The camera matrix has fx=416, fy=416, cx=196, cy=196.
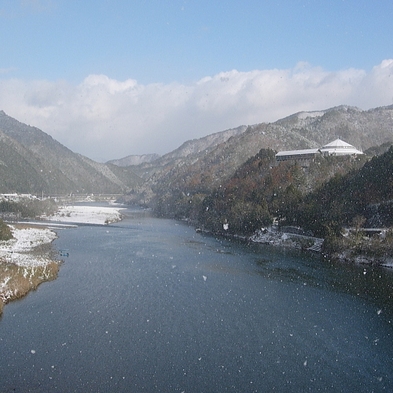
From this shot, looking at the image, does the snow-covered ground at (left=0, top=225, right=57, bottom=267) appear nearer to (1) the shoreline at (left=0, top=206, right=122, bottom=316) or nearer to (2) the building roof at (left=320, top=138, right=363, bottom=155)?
(1) the shoreline at (left=0, top=206, right=122, bottom=316)

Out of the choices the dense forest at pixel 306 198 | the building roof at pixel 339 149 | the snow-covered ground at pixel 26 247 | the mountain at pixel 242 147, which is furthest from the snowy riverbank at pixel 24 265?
the mountain at pixel 242 147

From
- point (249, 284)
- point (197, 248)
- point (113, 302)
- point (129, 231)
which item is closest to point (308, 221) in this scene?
point (197, 248)

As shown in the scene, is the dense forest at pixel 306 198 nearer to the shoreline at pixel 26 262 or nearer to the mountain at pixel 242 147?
the mountain at pixel 242 147

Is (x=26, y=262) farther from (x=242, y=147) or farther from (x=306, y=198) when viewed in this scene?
(x=242, y=147)

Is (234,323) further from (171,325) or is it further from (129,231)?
(129,231)

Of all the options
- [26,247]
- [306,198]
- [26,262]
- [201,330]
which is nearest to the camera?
[201,330]

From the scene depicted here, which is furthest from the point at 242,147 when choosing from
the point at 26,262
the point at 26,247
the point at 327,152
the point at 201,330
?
the point at 201,330
